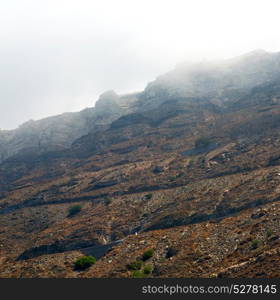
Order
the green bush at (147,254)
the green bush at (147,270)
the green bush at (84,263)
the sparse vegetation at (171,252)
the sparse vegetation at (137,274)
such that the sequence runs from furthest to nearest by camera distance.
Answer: the green bush at (84,263) → the green bush at (147,254) → the sparse vegetation at (171,252) → the green bush at (147,270) → the sparse vegetation at (137,274)

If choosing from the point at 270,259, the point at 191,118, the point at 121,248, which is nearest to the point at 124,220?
the point at 121,248

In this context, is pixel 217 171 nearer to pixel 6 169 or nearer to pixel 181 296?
pixel 181 296

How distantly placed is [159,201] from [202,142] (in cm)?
4530

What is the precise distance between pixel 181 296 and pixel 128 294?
12.9 feet

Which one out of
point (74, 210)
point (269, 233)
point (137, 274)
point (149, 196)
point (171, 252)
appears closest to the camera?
point (137, 274)

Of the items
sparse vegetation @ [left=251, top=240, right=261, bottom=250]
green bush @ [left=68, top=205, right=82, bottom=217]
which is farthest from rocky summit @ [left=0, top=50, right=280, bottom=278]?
green bush @ [left=68, top=205, right=82, bottom=217]

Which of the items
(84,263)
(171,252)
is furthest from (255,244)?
(84,263)

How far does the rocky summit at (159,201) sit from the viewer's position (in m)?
57.0

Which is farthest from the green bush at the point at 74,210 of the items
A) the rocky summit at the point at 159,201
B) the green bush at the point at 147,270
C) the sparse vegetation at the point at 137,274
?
the sparse vegetation at the point at 137,274

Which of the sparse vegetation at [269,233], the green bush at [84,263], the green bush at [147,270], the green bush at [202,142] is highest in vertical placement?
the green bush at [202,142]

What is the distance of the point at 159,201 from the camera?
102m

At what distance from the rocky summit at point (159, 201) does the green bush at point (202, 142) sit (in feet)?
1.21

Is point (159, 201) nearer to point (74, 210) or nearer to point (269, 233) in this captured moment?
point (74, 210)

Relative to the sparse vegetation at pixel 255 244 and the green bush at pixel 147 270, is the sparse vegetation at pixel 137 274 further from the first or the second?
the sparse vegetation at pixel 255 244
